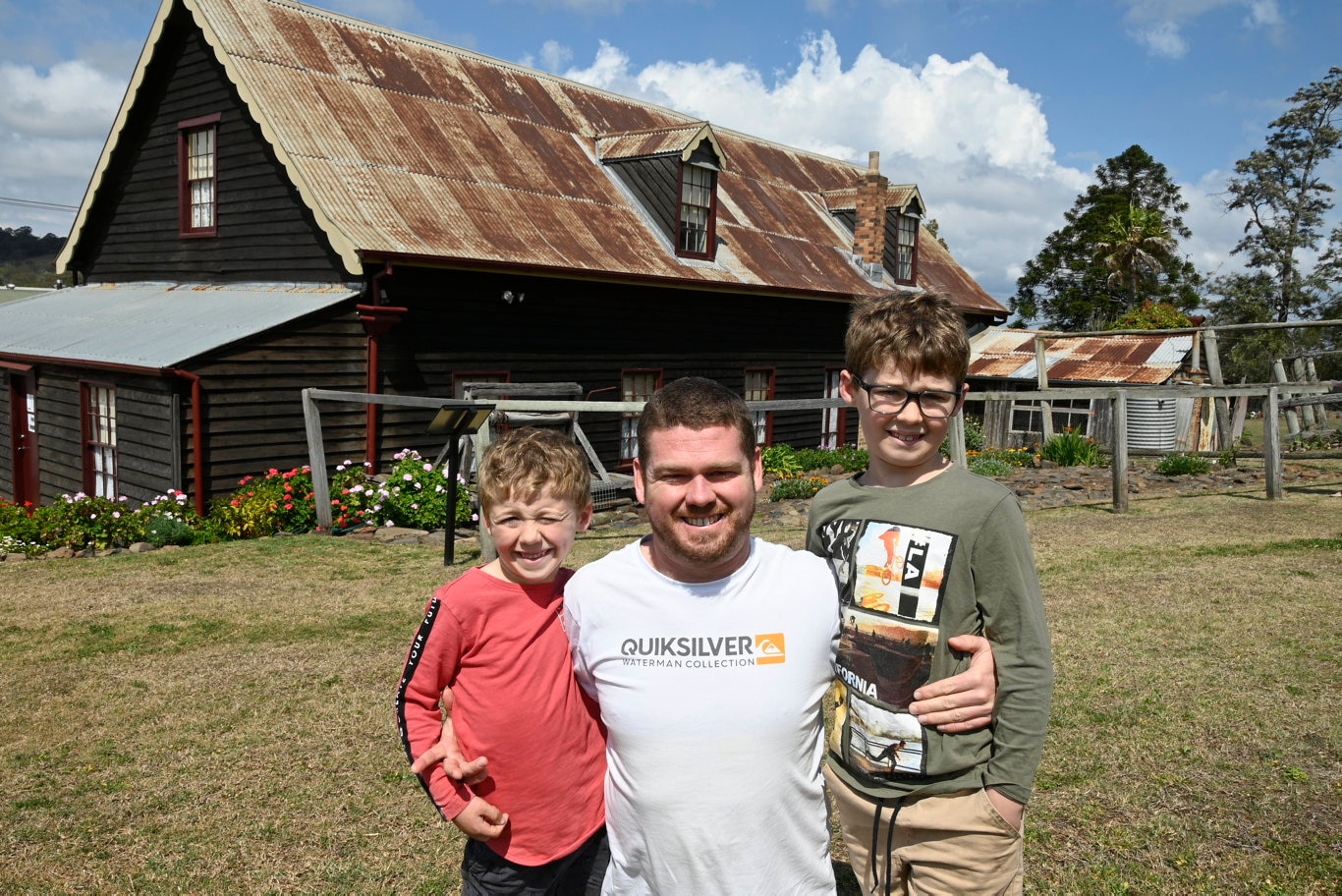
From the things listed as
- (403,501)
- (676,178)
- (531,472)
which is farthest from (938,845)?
(676,178)

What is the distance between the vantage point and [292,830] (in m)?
4.34

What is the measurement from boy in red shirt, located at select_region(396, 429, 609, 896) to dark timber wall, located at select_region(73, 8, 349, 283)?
11560 millimetres

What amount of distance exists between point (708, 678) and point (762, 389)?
17153 millimetres

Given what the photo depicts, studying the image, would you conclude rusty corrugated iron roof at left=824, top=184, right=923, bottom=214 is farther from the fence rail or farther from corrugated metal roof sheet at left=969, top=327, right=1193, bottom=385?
the fence rail

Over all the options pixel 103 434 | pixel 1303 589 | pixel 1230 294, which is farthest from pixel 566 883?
pixel 1230 294

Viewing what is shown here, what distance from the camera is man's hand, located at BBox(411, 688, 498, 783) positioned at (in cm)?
238

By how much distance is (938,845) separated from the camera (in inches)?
95.7

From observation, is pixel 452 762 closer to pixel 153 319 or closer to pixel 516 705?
pixel 516 705

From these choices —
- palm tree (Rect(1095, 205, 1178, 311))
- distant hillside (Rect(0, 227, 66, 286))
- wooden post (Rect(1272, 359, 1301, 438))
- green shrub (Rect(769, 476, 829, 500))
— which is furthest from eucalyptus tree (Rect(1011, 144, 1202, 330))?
distant hillside (Rect(0, 227, 66, 286))

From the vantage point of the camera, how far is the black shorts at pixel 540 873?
2.47 m

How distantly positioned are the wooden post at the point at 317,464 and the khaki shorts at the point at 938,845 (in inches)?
374

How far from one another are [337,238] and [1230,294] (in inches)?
1639

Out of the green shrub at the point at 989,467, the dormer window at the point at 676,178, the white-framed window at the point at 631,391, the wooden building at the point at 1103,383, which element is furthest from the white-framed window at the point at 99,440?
the wooden building at the point at 1103,383

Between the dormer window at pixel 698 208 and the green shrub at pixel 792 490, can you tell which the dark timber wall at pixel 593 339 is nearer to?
the dormer window at pixel 698 208
